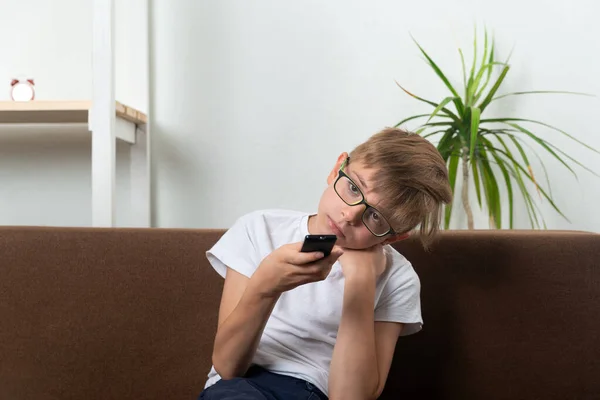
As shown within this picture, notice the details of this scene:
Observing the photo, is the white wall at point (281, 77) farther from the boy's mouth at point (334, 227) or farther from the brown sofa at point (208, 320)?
the boy's mouth at point (334, 227)

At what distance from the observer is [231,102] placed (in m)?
2.35

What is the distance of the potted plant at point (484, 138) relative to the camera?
213 centimetres

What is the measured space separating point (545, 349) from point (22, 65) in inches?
70.4

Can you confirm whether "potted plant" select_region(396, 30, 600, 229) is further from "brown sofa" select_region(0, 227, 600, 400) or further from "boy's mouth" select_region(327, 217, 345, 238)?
"boy's mouth" select_region(327, 217, 345, 238)

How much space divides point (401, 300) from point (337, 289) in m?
0.13

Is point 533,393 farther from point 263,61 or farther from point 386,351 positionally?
point 263,61

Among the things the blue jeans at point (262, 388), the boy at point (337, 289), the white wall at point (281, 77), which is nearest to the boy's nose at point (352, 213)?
the boy at point (337, 289)

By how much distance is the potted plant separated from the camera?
213 centimetres

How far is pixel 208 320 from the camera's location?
5.16 feet

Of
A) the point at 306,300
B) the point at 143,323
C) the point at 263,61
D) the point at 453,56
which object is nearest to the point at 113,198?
the point at 143,323

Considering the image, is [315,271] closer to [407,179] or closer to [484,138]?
[407,179]

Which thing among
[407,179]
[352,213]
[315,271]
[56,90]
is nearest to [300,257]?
[315,271]

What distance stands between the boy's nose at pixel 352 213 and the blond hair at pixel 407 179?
0.04 m

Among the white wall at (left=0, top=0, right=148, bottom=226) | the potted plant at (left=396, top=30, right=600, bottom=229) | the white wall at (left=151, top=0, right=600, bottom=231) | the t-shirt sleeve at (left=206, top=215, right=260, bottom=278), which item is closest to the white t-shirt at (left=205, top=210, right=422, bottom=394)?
the t-shirt sleeve at (left=206, top=215, right=260, bottom=278)
